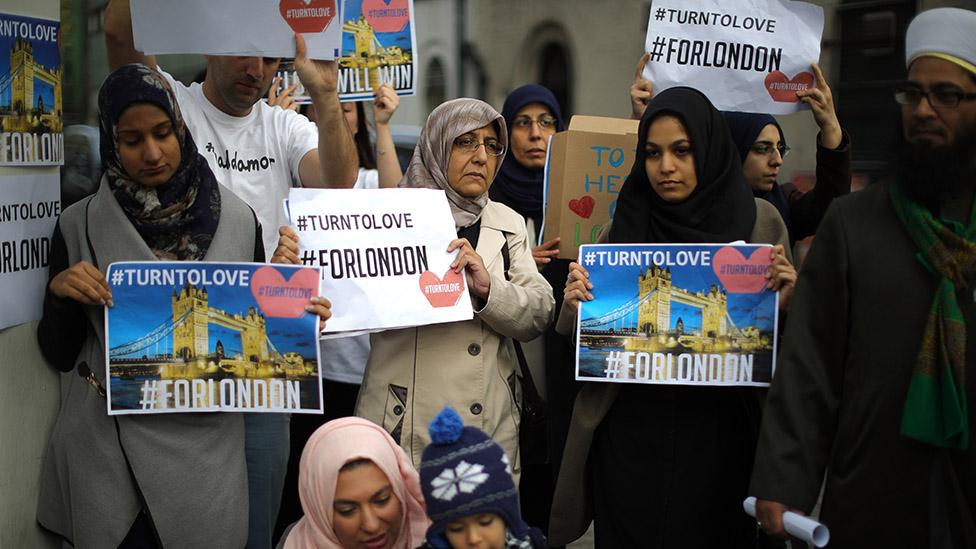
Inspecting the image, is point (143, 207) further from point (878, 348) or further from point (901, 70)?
point (901, 70)

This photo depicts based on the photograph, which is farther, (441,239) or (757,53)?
(757,53)

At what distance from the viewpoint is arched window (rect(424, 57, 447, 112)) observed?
1833cm

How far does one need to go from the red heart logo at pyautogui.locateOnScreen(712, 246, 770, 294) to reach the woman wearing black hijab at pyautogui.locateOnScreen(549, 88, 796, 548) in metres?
0.05

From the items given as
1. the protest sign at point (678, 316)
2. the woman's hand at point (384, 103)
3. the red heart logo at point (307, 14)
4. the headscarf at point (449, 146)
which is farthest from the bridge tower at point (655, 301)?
the woman's hand at point (384, 103)

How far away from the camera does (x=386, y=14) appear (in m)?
5.34

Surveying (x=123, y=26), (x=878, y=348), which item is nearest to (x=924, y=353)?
(x=878, y=348)

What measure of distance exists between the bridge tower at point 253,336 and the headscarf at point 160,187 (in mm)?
248

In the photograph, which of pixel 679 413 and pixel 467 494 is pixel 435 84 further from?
pixel 467 494

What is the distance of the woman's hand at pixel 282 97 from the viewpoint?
527cm

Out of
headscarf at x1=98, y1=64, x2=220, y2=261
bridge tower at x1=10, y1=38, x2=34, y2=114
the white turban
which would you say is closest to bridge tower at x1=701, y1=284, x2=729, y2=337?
the white turban

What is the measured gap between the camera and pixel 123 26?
4.22m

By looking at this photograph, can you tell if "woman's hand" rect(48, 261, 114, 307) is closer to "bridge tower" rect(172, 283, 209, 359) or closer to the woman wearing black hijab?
"bridge tower" rect(172, 283, 209, 359)

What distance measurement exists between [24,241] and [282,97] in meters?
1.78

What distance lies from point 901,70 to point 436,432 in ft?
30.8
